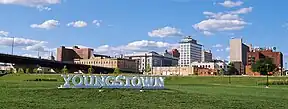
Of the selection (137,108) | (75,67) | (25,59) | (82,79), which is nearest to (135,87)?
(82,79)

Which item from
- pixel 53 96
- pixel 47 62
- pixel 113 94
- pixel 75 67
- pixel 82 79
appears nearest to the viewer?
pixel 53 96

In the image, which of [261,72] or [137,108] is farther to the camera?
[261,72]

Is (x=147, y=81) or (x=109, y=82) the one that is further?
(x=147, y=81)

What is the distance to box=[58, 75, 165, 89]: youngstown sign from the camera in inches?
1310

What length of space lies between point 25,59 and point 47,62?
43.4 feet

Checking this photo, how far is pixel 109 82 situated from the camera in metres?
34.6

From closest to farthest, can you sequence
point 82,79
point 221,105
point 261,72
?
point 221,105 → point 82,79 → point 261,72

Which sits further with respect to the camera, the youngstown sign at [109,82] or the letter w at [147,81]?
the letter w at [147,81]

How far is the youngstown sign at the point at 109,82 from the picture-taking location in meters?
33.3

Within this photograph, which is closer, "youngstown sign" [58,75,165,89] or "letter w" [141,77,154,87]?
"youngstown sign" [58,75,165,89]

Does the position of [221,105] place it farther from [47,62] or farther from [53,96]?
[47,62]

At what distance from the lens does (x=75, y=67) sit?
194 m

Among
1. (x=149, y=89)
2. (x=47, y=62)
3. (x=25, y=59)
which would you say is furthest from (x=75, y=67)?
(x=149, y=89)

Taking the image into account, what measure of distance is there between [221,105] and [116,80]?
12.7 metres
